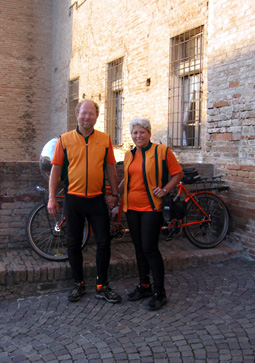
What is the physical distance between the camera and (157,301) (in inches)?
152

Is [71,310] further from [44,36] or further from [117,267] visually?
[44,36]

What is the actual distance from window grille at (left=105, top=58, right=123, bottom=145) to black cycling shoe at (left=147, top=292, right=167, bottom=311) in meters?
7.07

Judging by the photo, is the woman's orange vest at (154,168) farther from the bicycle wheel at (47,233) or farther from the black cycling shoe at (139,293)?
the bicycle wheel at (47,233)

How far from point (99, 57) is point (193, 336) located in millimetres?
9583

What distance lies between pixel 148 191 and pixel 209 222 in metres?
1.94

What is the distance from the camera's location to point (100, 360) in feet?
9.75

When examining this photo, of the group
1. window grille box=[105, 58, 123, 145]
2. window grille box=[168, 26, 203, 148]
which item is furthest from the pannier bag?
window grille box=[105, 58, 123, 145]

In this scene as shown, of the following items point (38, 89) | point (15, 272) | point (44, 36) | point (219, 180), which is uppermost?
point (44, 36)

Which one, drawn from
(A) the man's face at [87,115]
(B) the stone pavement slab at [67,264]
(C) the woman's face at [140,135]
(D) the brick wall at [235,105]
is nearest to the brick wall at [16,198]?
(B) the stone pavement slab at [67,264]

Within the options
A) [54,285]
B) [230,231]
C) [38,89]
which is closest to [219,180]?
[230,231]

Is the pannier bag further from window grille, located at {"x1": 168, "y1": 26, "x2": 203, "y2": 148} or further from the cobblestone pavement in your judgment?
window grille, located at {"x1": 168, "y1": 26, "x2": 203, "y2": 148}

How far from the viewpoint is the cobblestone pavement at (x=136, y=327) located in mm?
3053

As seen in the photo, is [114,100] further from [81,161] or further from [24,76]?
[81,161]

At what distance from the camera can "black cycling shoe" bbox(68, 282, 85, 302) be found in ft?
13.2
